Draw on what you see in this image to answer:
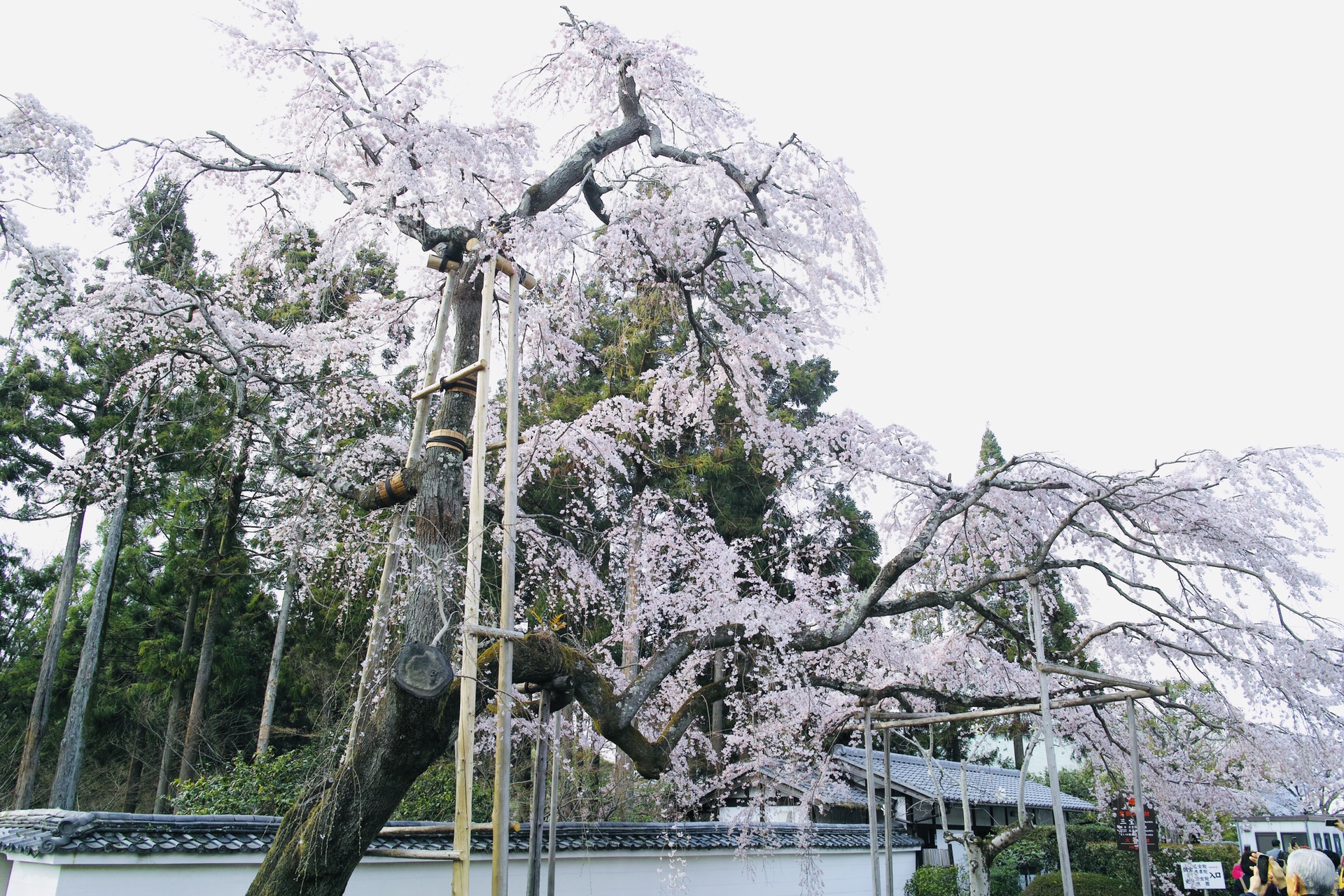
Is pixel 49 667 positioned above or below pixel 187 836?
above

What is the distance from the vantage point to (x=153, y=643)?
12773 mm

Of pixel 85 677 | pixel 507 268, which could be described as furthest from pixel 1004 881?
pixel 85 677

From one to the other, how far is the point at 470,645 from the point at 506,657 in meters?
Result: 0.26

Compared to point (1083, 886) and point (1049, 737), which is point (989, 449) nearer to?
point (1083, 886)

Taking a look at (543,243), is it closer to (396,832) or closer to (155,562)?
(396,832)

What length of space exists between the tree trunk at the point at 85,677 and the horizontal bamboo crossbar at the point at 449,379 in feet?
27.0

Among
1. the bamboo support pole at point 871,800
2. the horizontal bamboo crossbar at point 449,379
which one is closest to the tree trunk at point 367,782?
the horizontal bamboo crossbar at point 449,379

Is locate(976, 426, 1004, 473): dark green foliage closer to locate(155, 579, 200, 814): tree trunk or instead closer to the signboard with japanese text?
the signboard with japanese text

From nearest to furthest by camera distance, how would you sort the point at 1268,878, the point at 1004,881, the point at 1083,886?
the point at 1268,878, the point at 1083,886, the point at 1004,881

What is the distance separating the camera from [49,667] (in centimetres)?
1105

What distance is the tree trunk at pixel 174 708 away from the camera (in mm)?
12305

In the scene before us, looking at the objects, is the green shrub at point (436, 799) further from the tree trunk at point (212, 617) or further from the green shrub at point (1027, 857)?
the green shrub at point (1027, 857)

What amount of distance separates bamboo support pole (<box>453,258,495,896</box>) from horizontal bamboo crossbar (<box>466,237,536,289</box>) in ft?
1.03

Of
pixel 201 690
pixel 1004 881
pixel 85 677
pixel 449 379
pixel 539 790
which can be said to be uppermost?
pixel 449 379
